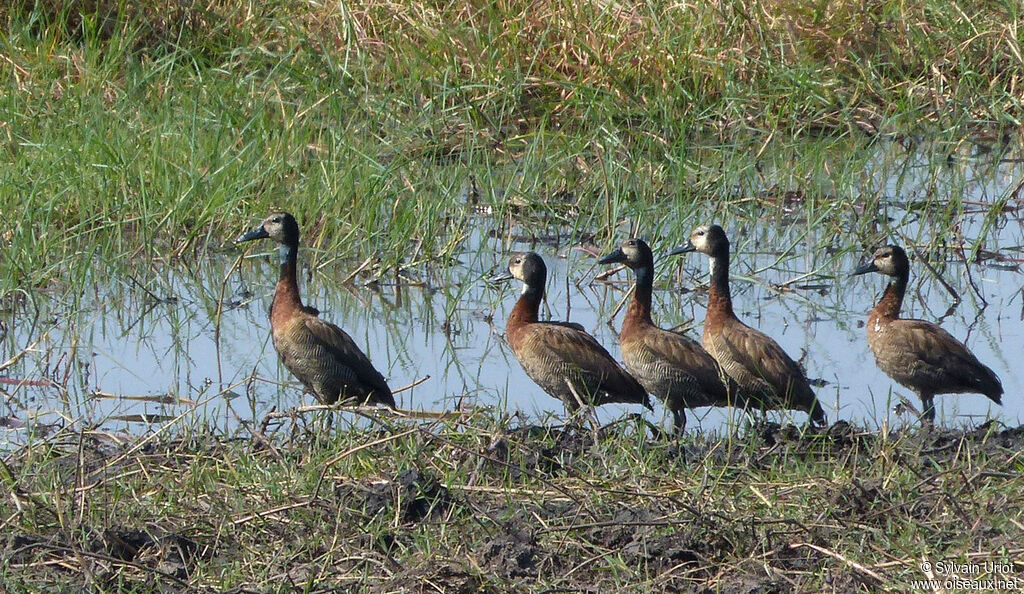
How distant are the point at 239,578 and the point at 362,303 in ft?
13.4

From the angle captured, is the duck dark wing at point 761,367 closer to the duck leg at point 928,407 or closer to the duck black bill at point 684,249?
the duck leg at point 928,407

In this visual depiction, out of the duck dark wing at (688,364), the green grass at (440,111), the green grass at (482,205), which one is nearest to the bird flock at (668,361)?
the duck dark wing at (688,364)

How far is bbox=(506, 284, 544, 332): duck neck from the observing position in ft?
24.2

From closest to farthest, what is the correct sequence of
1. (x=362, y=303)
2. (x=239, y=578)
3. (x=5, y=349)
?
A: (x=239, y=578) → (x=5, y=349) → (x=362, y=303)

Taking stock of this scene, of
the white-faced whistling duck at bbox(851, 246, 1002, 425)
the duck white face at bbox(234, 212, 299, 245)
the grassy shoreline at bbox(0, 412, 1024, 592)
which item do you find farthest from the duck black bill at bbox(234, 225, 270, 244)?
the white-faced whistling duck at bbox(851, 246, 1002, 425)

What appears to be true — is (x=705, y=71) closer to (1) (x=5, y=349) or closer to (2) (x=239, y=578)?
(1) (x=5, y=349)

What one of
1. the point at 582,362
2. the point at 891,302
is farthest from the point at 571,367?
the point at 891,302

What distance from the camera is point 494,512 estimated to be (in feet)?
16.1

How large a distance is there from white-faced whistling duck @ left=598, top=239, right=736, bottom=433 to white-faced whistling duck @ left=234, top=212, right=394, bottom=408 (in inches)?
40.7

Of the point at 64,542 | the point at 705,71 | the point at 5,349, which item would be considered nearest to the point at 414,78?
the point at 705,71

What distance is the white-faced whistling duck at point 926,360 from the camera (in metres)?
6.83

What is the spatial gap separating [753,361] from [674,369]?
0.39 metres

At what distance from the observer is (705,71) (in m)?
11.5

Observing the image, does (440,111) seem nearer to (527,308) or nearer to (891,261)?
(527,308)
